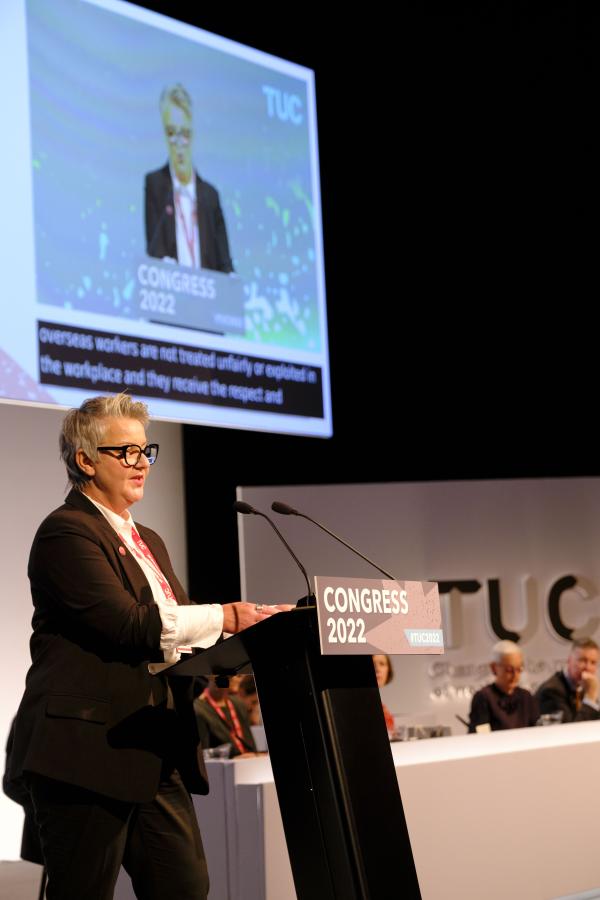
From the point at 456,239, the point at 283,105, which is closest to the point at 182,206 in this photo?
the point at 283,105

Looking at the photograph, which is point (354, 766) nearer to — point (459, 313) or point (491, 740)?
point (491, 740)

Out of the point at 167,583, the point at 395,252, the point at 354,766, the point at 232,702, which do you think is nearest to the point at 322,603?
the point at 354,766

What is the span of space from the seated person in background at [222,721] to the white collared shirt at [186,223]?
1.97 m

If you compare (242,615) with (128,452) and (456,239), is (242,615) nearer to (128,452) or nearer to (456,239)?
(128,452)

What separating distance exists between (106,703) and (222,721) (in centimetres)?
333

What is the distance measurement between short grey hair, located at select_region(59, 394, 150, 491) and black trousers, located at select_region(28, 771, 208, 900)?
1.85ft

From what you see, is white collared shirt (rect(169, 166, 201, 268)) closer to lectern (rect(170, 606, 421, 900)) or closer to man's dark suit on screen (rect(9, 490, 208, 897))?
man's dark suit on screen (rect(9, 490, 208, 897))

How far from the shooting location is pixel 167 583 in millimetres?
2209

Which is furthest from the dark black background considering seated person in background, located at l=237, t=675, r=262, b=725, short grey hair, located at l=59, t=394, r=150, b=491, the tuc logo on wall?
short grey hair, located at l=59, t=394, r=150, b=491

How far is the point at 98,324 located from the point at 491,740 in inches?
98.0

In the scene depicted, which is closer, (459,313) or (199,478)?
(199,478)

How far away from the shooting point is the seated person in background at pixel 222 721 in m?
5.03

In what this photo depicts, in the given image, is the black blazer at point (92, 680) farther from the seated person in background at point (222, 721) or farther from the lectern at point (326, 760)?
the seated person in background at point (222, 721)

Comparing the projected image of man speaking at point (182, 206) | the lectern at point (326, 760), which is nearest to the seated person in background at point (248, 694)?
the projected image of man speaking at point (182, 206)
